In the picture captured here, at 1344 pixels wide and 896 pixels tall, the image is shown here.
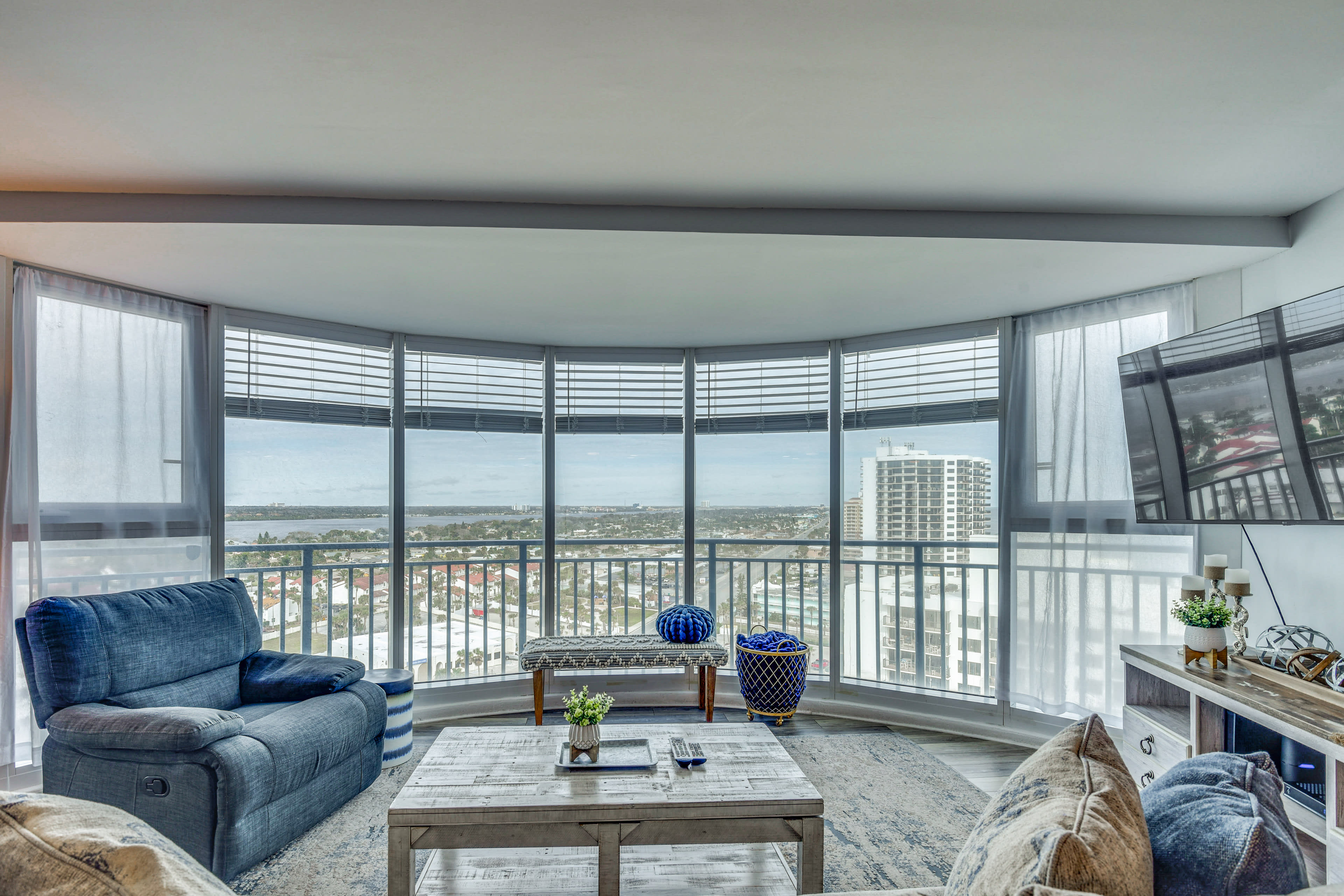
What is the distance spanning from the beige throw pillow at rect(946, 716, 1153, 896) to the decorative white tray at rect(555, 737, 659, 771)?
1455 millimetres

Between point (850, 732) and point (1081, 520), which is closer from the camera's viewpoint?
point (1081, 520)

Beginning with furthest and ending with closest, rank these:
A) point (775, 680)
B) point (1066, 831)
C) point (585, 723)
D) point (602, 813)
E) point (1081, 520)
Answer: point (775, 680) < point (1081, 520) < point (585, 723) < point (602, 813) < point (1066, 831)

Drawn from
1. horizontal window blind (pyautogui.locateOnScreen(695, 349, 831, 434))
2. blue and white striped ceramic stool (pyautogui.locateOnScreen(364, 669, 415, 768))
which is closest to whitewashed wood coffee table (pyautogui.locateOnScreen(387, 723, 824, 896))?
blue and white striped ceramic stool (pyautogui.locateOnScreen(364, 669, 415, 768))

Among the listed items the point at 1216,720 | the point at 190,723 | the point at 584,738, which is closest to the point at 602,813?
the point at 584,738

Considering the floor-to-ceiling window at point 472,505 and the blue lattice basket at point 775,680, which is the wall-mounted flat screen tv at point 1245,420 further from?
the floor-to-ceiling window at point 472,505

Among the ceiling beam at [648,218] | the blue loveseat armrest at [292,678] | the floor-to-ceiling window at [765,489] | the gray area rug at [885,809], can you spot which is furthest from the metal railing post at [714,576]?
the ceiling beam at [648,218]

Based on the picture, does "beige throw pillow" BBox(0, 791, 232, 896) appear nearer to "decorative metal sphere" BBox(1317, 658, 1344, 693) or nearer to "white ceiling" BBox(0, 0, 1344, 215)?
"white ceiling" BBox(0, 0, 1344, 215)

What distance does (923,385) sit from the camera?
4305mm

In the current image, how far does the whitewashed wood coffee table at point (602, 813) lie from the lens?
2.11m

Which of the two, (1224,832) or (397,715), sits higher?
(1224,832)

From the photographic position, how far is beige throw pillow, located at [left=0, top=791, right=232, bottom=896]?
0.72 m

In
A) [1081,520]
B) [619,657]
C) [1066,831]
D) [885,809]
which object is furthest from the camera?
[619,657]

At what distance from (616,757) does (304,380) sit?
109 inches

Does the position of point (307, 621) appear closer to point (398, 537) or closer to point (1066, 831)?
point (398, 537)
